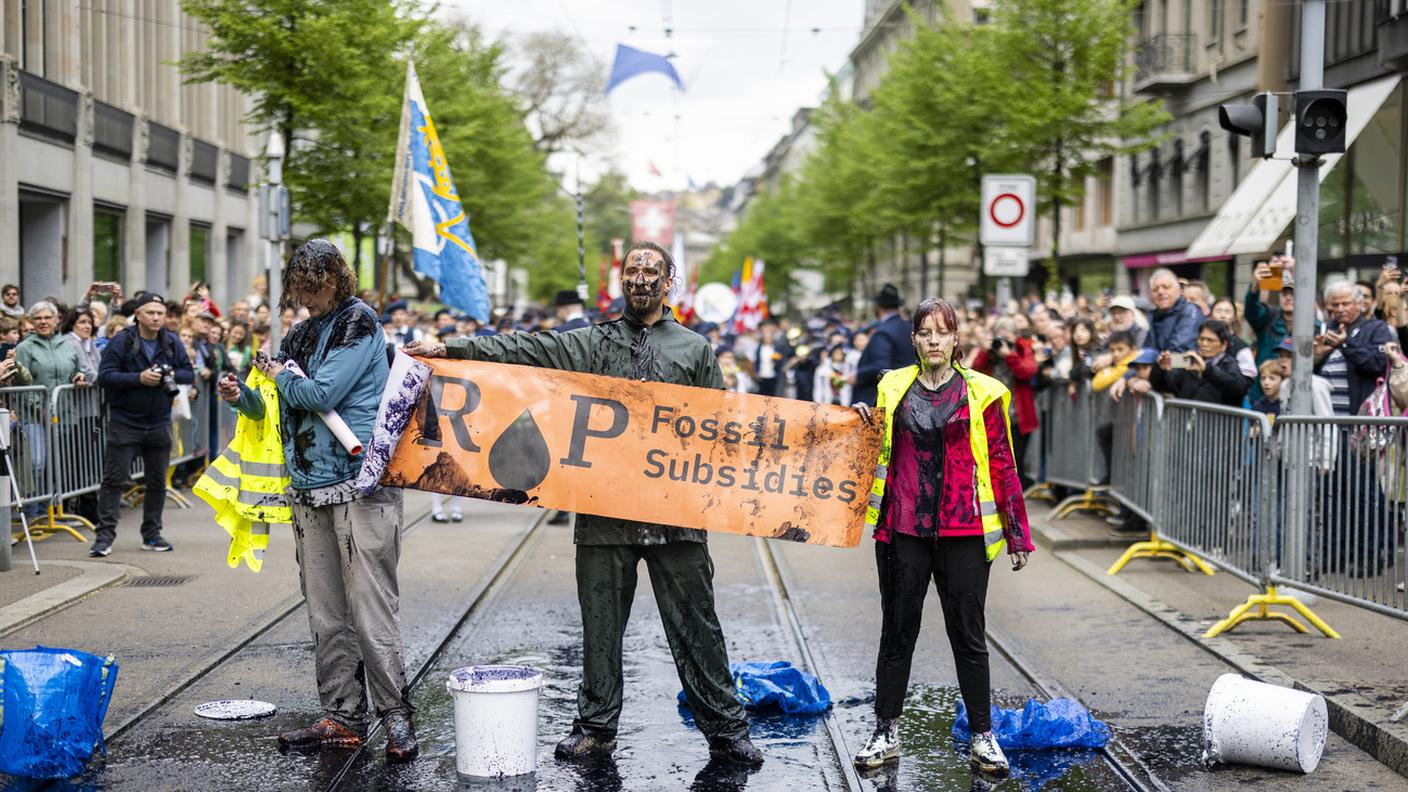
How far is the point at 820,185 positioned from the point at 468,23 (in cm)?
1262

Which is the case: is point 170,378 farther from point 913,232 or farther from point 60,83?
point 913,232

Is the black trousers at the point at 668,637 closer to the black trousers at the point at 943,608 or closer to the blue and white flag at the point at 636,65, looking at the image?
the black trousers at the point at 943,608

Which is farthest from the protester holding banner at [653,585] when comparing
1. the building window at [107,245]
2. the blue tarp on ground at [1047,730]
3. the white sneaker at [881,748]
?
the building window at [107,245]

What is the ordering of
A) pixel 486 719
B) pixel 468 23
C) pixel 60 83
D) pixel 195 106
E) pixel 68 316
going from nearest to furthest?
pixel 486 719, pixel 68 316, pixel 60 83, pixel 195 106, pixel 468 23

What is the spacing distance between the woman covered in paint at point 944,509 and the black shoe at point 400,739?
1.73 meters

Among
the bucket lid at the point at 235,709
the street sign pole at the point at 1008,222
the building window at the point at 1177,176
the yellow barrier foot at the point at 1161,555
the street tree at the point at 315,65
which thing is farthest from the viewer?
the building window at the point at 1177,176

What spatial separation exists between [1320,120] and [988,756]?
18.4ft

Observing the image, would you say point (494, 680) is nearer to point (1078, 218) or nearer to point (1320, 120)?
point (1320, 120)

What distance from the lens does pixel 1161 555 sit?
1211 centimetres

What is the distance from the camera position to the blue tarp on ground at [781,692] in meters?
7.18

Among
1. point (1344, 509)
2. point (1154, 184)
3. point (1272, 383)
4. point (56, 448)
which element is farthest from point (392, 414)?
point (1154, 184)

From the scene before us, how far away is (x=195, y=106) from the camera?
3641cm

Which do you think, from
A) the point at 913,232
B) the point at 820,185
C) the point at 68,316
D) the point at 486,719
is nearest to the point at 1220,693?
the point at 486,719

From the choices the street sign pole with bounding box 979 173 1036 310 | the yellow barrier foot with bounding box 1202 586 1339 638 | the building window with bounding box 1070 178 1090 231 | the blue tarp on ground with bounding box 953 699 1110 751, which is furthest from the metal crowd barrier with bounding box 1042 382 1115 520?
the building window with bounding box 1070 178 1090 231
